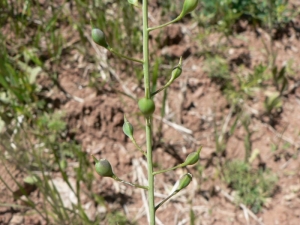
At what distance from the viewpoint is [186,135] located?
2.79 metres

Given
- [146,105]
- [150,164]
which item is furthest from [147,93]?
[150,164]

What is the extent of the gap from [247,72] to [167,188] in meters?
1.05

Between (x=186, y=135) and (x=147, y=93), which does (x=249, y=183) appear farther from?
(x=147, y=93)

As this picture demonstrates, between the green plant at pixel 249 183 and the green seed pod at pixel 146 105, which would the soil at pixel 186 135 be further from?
the green seed pod at pixel 146 105

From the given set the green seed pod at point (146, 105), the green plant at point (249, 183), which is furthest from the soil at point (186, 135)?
the green seed pod at point (146, 105)

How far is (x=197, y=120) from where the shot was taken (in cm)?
287

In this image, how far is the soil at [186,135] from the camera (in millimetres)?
2564

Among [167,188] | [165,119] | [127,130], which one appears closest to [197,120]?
[165,119]

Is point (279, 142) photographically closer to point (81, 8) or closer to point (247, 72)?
point (247, 72)

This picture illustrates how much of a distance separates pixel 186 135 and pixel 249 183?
0.50 m

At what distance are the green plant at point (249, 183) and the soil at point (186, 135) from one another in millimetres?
45

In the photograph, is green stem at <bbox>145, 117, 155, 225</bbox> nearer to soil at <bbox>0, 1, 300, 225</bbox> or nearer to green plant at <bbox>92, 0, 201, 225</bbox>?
green plant at <bbox>92, 0, 201, 225</bbox>

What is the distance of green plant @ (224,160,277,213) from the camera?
257 centimetres

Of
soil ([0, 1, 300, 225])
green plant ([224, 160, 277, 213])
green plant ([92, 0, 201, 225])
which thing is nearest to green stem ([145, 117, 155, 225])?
green plant ([92, 0, 201, 225])
